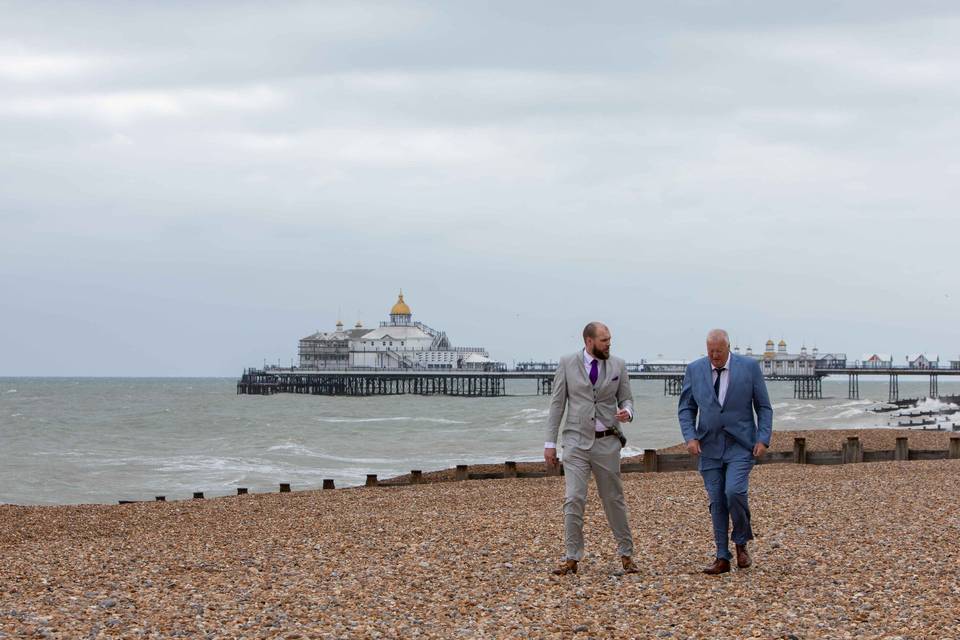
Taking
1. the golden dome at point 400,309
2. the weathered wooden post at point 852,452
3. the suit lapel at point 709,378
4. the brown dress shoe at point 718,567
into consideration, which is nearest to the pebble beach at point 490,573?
the brown dress shoe at point 718,567

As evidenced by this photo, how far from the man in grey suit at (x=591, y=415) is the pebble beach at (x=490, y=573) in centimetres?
54

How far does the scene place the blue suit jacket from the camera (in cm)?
695

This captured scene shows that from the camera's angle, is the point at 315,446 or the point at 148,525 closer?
the point at 148,525

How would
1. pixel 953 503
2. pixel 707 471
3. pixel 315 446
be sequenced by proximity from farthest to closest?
pixel 315 446, pixel 953 503, pixel 707 471

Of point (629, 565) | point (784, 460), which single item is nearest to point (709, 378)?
point (629, 565)

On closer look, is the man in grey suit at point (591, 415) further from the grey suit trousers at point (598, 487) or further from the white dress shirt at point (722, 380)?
the white dress shirt at point (722, 380)

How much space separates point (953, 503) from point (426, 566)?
549cm

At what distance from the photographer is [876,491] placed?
39.5 ft

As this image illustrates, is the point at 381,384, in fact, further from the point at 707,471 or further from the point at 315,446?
the point at 707,471

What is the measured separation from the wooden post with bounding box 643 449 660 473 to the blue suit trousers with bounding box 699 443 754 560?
26.2 feet

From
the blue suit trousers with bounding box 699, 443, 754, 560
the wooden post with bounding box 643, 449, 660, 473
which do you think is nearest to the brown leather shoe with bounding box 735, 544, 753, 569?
the blue suit trousers with bounding box 699, 443, 754, 560

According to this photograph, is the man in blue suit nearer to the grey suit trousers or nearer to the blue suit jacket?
the blue suit jacket

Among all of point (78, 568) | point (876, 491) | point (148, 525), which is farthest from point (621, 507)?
point (148, 525)

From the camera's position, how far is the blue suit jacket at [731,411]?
6949 mm
